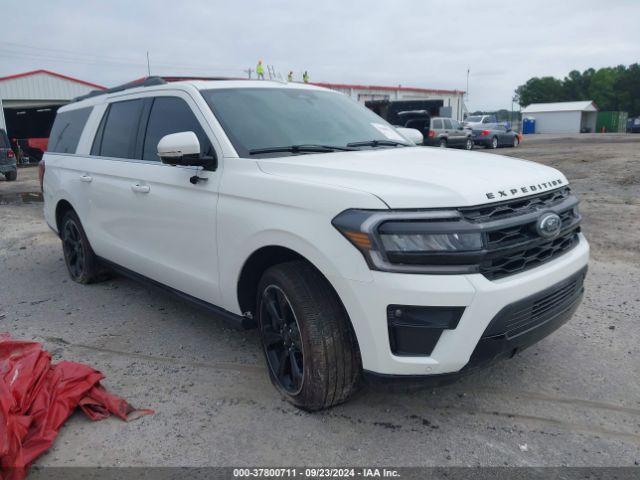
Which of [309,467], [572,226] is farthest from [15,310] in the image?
[572,226]

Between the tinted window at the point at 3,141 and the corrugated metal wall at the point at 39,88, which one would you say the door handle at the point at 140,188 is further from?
the corrugated metal wall at the point at 39,88

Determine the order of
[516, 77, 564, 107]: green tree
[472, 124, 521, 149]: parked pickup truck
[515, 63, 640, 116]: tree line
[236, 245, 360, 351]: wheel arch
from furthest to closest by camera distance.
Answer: [516, 77, 564, 107]: green tree < [515, 63, 640, 116]: tree line < [472, 124, 521, 149]: parked pickup truck < [236, 245, 360, 351]: wheel arch

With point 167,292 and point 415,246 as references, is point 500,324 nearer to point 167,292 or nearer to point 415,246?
point 415,246

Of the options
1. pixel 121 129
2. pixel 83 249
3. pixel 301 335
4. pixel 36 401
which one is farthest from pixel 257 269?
pixel 83 249

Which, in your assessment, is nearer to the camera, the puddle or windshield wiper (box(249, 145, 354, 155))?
windshield wiper (box(249, 145, 354, 155))

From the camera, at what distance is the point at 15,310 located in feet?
16.7

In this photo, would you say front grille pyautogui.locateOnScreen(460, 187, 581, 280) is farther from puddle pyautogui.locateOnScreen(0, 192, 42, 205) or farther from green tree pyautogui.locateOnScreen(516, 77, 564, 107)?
green tree pyautogui.locateOnScreen(516, 77, 564, 107)

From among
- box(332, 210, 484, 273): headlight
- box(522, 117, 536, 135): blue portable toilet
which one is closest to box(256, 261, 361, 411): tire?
box(332, 210, 484, 273): headlight

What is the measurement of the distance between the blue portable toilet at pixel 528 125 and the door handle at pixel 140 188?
6422 centimetres

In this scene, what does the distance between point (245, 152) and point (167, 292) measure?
1409 millimetres

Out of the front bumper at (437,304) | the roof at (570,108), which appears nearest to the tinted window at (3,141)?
the front bumper at (437,304)

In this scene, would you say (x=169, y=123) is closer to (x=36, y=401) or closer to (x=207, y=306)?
(x=207, y=306)

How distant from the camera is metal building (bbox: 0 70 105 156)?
28.6 m

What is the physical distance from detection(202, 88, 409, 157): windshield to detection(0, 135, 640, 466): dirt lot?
5.05 feet
